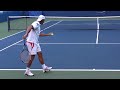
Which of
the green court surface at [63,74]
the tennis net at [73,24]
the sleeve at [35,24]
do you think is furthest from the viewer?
the tennis net at [73,24]

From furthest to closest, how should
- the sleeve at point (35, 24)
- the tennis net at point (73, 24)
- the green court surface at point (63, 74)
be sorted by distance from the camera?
the tennis net at point (73, 24) → the green court surface at point (63, 74) → the sleeve at point (35, 24)

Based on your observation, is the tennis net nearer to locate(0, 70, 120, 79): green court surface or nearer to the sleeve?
locate(0, 70, 120, 79): green court surface

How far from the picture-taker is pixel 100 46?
1081 centimetres

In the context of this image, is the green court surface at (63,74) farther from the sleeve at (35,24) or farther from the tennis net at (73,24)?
the tennis net at (73,24)

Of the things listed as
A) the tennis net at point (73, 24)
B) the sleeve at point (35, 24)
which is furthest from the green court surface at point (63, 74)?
the tennis net at point (73, 24)

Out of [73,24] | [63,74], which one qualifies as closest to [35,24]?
[63,74]
